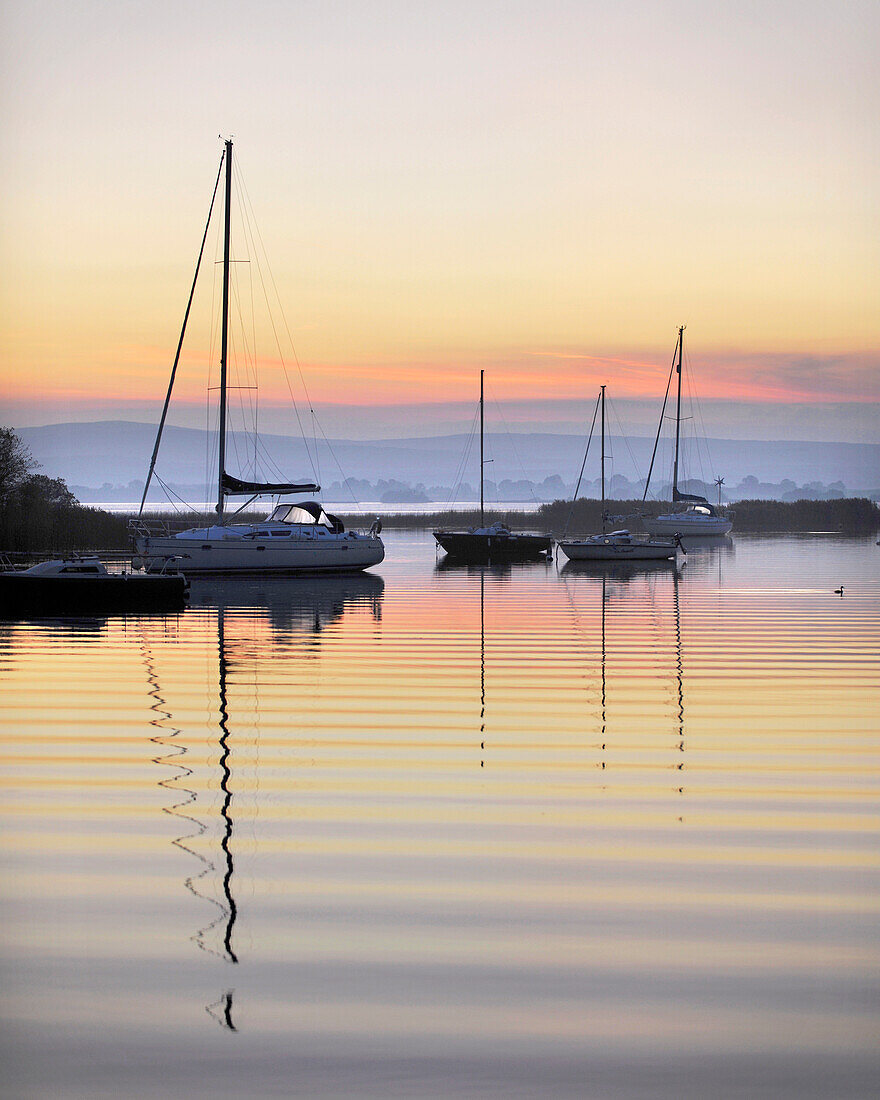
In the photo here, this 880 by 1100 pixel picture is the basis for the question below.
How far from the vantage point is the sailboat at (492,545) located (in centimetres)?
6166

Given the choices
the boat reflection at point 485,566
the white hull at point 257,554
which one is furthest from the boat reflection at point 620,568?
the white hull at point 257,554

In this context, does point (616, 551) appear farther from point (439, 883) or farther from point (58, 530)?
point (439, 883)

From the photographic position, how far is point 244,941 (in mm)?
7543

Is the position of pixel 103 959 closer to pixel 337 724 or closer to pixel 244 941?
pixel 244 941

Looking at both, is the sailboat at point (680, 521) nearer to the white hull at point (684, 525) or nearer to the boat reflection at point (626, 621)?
the white hull at point (684, 525)

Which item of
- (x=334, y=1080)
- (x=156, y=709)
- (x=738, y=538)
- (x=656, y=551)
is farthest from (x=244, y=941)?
(x=738, y=538)

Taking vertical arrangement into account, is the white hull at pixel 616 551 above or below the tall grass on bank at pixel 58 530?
below

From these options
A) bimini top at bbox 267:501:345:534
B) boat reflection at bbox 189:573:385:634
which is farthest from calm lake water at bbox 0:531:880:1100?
bimini top at bbox 267:501:345:534

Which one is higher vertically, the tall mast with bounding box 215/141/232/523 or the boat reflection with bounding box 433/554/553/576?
the tall mast with bounding box 215/141/232/523

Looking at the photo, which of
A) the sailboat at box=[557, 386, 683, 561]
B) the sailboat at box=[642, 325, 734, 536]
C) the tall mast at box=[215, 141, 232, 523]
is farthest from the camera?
the sailboat at box=[642, 325, 734, 536]

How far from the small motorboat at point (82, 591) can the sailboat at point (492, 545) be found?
30141 mm

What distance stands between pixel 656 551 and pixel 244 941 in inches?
2102

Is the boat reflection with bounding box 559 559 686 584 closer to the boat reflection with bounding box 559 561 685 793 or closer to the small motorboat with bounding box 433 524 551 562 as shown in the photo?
the boat reflection with bounding box 559 561 685 793

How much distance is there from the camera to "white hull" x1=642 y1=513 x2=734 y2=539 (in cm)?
8706
